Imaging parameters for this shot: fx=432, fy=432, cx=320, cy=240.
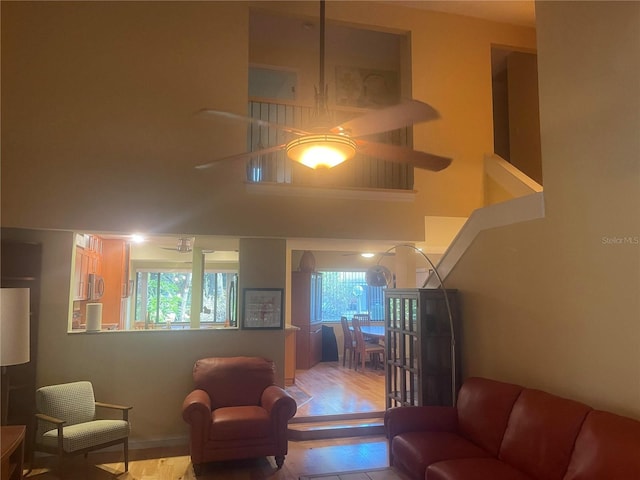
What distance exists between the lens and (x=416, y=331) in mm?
4043

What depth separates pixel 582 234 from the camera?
2799mm

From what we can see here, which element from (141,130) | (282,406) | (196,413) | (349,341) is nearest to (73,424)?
(196,413)

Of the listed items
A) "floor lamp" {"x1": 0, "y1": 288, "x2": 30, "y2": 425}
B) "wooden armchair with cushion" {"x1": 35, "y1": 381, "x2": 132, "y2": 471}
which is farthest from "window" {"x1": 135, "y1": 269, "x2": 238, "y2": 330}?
"floor lamp" {"x1": 0, "y1": 288, "x2": 30, "y2": 425}

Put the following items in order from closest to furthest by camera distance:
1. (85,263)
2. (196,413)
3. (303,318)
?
1. (196,413)
2. (85,263)
3. (303,318)

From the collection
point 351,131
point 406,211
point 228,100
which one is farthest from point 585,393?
point 228,100

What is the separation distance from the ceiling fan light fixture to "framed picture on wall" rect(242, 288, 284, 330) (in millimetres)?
2254

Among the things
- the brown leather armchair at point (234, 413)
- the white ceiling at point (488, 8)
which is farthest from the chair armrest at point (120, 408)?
the white ceiling at point (488, 8)

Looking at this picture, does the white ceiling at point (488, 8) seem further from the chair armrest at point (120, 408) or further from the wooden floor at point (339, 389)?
the chair armrest at point (120, 408)

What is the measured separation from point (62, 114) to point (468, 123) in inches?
181

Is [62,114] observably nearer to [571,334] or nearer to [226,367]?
[226,367]

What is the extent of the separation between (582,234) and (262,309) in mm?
3145

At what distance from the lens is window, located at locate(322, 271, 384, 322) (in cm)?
995

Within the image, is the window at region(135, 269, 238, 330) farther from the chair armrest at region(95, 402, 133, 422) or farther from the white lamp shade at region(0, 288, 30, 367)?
the white lamp shade at region(0, 288, 30, 367)

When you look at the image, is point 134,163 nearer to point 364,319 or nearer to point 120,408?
point 120,408
